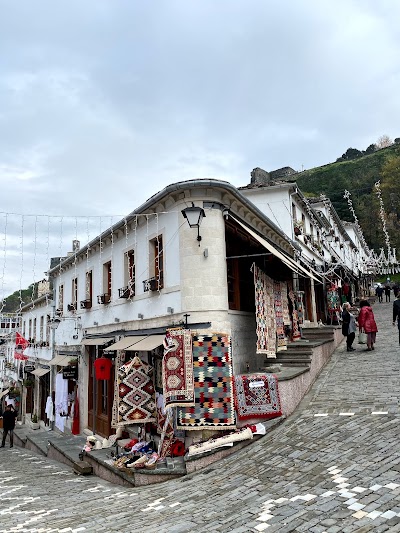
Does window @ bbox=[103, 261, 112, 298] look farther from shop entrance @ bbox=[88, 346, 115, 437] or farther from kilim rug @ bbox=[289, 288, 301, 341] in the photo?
kilim rug @ bbox=[289, 288, 301, 341]

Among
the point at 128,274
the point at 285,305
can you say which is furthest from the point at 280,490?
the point at 128,274

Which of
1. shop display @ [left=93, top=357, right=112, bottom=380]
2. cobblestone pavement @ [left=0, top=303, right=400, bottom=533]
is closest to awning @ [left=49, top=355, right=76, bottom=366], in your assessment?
shop display @ [left=93, top=357, right=112, bottom=380]

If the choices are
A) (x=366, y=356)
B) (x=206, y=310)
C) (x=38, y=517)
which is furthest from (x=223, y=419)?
(x=366, y=356)

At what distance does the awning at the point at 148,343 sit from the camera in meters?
8.95

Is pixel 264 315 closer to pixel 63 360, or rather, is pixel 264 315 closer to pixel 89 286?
pixel 89 286

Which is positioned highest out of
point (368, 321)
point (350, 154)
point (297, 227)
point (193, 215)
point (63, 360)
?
point (350, 154)

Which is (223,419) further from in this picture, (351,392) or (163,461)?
(351,392)

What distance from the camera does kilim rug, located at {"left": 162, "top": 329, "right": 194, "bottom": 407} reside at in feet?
26.4

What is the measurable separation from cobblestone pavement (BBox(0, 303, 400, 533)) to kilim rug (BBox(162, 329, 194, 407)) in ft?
4.66

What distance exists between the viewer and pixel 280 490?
5.51 metres

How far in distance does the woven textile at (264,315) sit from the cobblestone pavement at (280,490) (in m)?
1.59

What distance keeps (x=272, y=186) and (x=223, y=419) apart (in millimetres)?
12855

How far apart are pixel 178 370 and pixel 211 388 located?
76 centimetres

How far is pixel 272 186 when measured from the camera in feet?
61.2
